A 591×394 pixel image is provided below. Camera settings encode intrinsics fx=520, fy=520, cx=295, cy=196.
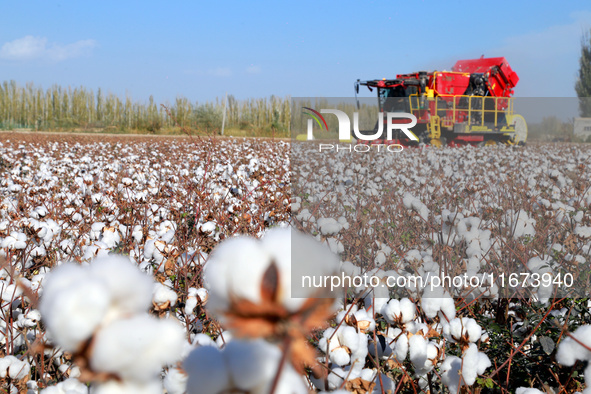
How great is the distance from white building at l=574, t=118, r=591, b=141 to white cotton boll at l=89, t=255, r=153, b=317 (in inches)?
710

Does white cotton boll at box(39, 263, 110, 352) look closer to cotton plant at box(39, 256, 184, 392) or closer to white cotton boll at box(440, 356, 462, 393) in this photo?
cotton plant at box(39, 256, 184, 392)

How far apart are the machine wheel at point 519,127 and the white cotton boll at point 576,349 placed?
506 inches

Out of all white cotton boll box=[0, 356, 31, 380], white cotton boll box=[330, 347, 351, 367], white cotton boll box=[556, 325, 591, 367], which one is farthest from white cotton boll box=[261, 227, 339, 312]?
white cotton boll box=[0, 356, 31, 380]

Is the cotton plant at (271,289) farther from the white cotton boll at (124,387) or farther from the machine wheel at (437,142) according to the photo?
the machine wheel at (437,142)

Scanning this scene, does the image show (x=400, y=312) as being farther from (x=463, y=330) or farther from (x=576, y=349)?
(x=576, y=349)

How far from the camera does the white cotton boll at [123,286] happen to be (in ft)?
0.97

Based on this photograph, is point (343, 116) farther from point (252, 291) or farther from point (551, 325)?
point (252, 291)

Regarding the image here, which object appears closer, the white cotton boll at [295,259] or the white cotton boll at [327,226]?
the white cotton boll at [295,259]

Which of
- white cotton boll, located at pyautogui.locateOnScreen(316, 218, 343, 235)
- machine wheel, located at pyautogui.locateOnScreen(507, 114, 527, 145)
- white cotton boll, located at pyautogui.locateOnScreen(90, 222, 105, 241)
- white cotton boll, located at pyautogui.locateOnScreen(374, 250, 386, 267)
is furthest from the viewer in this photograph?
machine wheel, located at pyautogui.locateOnScreen(507, 114, 527, 145)

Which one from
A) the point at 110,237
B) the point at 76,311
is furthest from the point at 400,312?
the point at 110,237

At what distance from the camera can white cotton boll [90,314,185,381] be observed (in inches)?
11.0

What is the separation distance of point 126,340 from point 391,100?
11923 mm

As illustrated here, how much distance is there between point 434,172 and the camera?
4301mm

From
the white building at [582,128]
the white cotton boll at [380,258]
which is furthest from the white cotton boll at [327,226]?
the white building at [582,128]
